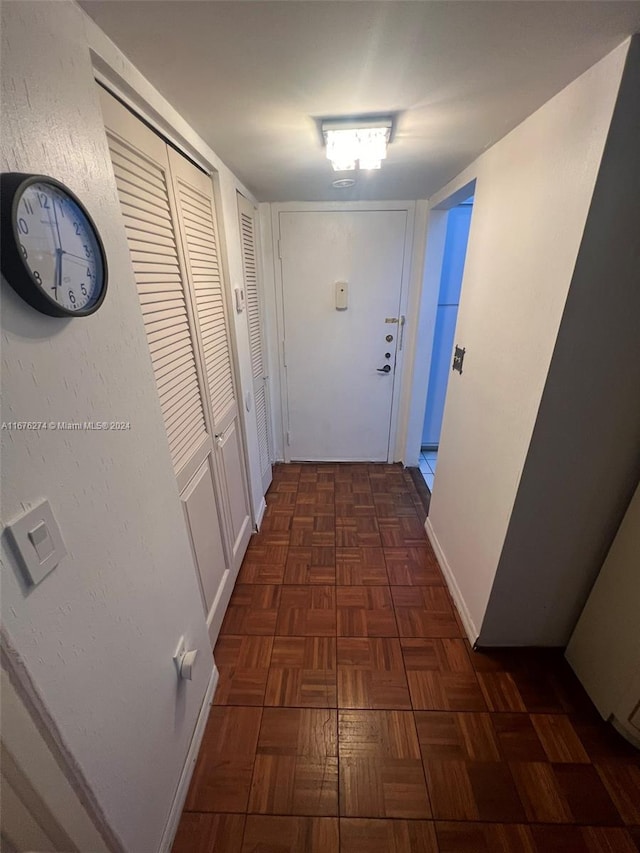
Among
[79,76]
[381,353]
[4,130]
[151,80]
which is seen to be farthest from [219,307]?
[381,353]

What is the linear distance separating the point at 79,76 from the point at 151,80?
0.36m

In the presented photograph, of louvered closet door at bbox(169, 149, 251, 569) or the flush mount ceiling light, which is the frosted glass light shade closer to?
the flush mount ceiling light

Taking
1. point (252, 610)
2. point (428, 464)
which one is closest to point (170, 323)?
point (252, 610)

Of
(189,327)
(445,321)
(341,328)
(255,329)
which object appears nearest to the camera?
(189,327)

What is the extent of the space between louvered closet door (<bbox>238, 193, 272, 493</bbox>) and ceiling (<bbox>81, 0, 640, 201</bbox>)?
0.73 m

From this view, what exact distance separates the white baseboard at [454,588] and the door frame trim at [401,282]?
105cm

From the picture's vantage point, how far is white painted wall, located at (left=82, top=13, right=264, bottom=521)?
0.74 m

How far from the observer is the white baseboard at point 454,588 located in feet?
4.87

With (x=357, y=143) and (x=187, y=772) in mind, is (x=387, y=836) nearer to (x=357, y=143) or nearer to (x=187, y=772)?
(x=187, y=772)

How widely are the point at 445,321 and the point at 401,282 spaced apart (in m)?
0.57

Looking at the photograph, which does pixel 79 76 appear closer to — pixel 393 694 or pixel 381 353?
pixel 393 694

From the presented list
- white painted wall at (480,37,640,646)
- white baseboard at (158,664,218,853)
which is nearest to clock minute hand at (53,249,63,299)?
white painted wall at (480,37,640,646)

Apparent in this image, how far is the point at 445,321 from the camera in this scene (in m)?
2.71

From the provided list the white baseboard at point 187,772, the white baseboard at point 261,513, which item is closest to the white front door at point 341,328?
the white baseboard at point 261,513
